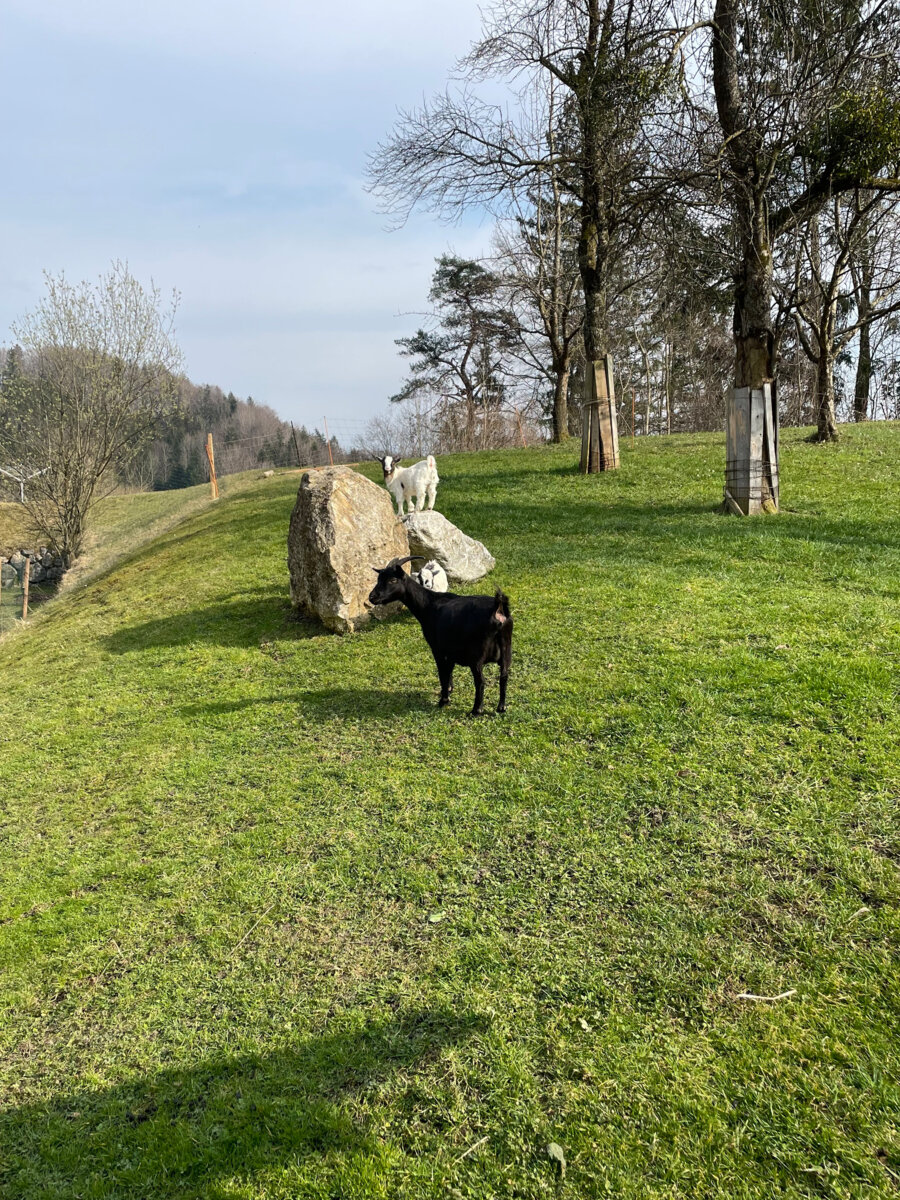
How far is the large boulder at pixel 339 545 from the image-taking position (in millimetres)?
8461

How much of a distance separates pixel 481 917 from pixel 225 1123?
4.94 feet

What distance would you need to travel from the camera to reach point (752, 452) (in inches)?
423

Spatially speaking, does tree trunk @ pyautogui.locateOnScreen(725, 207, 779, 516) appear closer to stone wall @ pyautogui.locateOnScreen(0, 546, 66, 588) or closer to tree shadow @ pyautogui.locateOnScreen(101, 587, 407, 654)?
tree shadow @ pyautogui.locateOnScreen(101, 587, 407, 654)

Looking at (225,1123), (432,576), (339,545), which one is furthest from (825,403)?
(225,1123)

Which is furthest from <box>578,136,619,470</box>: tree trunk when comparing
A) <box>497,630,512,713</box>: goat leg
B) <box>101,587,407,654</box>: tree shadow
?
<box>497,630,512,713</box>: goat leg

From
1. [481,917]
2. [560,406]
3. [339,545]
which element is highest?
[560,406]

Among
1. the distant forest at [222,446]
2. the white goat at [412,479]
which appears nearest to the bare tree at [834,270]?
the white goat at [412,479]

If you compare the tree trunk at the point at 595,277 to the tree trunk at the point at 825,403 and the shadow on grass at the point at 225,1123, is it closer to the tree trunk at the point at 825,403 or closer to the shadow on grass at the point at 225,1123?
the tree trunk at the point at 825,403

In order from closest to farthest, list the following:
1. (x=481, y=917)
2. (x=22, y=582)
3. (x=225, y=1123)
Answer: (x=225, y=1123) < (x=481, y=917) < (x=22, y=582)

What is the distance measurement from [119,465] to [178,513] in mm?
3262

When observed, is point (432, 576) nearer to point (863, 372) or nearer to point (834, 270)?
point (834, 270)

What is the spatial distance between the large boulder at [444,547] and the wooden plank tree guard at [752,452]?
4608mm

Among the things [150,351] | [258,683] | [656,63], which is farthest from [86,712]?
[150,351]

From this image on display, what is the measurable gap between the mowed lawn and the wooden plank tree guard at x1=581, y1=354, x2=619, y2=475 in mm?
7889
